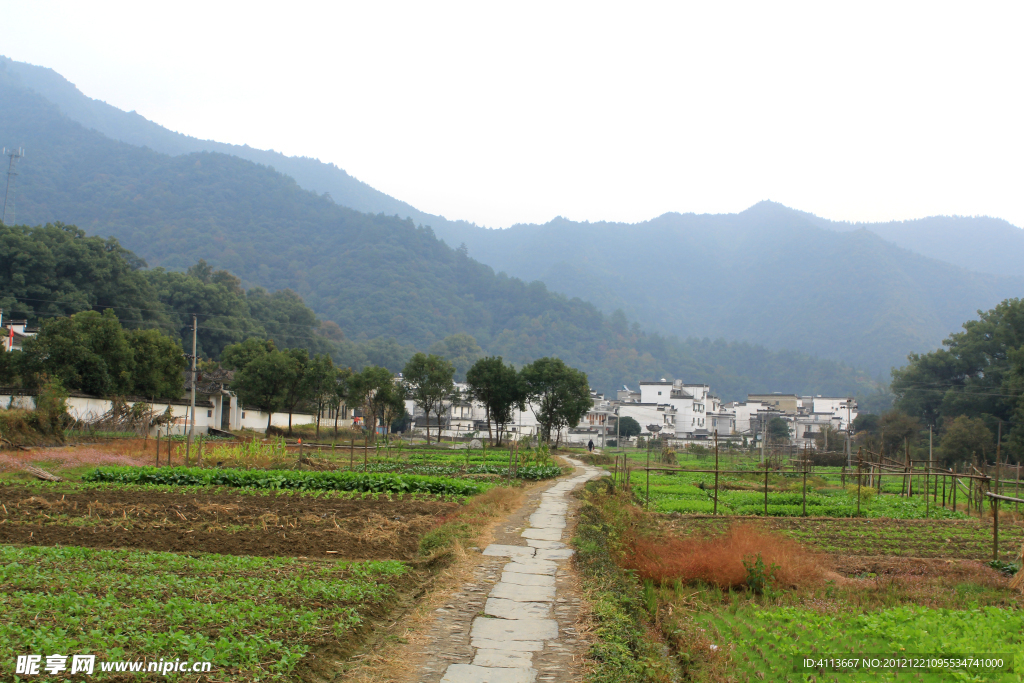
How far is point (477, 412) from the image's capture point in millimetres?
107938

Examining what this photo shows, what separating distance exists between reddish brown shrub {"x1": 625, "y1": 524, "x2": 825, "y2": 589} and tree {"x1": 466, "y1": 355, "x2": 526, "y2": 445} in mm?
45088

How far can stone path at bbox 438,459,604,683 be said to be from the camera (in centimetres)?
618

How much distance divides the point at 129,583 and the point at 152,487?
12786 millimetres

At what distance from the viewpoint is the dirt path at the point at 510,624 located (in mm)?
6188

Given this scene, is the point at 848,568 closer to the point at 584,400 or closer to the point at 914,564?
the point at 914,564

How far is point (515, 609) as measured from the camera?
815cm

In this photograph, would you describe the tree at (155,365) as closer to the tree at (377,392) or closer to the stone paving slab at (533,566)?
the tree at (377,392)

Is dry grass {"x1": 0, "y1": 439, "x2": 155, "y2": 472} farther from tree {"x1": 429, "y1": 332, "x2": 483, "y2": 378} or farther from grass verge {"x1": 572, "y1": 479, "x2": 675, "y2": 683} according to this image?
tree {"x1": 429, "y1": 332, "x2": 483, "y2": 378}

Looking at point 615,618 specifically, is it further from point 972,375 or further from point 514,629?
point 972,375

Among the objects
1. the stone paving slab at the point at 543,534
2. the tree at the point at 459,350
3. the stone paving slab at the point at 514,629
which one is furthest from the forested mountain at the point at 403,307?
the stone paving slab at the point at 514,629

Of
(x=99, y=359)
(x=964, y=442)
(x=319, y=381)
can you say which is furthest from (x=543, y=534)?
(x=964, y=442)

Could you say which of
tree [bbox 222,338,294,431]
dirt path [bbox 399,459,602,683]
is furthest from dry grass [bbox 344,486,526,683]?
tree [bbox 222,338,294,431]

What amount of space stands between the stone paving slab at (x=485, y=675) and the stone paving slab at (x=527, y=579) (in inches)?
124

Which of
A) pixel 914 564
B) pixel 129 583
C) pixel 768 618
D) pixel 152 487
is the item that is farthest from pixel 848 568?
pixel 152 487
